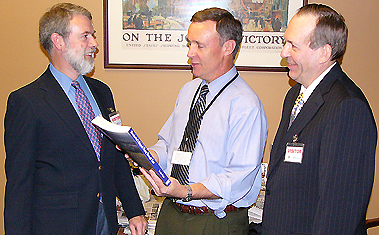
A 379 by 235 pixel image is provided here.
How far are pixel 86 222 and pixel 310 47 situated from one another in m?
1.45

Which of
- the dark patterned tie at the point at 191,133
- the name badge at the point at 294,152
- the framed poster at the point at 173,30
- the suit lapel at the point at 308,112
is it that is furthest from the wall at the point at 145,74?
the name badge at the point at 294,152

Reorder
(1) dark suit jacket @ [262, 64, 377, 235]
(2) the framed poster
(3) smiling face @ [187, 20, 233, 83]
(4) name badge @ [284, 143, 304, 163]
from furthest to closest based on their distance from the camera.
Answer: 1. (2) the framed poster
2. (3) smiling face @ [187, 20, 233, 83]
3. (4) name badge @ [284, 143, 304, 163]
4. (1) dark suit jacket @ [262, 64, 377, 235]

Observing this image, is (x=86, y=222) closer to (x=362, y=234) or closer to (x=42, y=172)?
(x=42, y=172)

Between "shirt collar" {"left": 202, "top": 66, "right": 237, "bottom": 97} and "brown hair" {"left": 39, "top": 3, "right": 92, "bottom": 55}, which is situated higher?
"brown hair" {"left": 39, "top": 3, "right": 92, "bottom": 55}

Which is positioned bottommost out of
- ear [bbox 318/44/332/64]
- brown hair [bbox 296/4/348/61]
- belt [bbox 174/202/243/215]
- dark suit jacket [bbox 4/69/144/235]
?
belt [bbox 174/202/243/215]

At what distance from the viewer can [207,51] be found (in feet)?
6.51

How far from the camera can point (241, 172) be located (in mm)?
1764

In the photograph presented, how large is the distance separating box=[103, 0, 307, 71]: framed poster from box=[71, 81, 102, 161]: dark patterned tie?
131 centimetres

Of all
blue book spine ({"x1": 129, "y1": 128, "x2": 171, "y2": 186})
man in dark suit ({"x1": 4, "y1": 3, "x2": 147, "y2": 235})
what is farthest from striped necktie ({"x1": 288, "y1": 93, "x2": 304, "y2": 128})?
man in dark suit ({"x1": 4, "y1": 3, "x2": 147, "y2": 235})

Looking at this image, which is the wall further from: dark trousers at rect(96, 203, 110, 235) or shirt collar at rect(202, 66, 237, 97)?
dark trousers at rect(96, 203, 110, 235)

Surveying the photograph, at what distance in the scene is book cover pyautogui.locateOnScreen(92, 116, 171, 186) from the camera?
4.58 feet

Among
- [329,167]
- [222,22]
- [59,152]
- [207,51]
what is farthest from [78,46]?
[329,167]

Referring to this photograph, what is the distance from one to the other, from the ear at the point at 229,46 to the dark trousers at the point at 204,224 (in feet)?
3.06

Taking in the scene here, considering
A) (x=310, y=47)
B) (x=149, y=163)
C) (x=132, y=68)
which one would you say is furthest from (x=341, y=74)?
(x=132, y=68)
